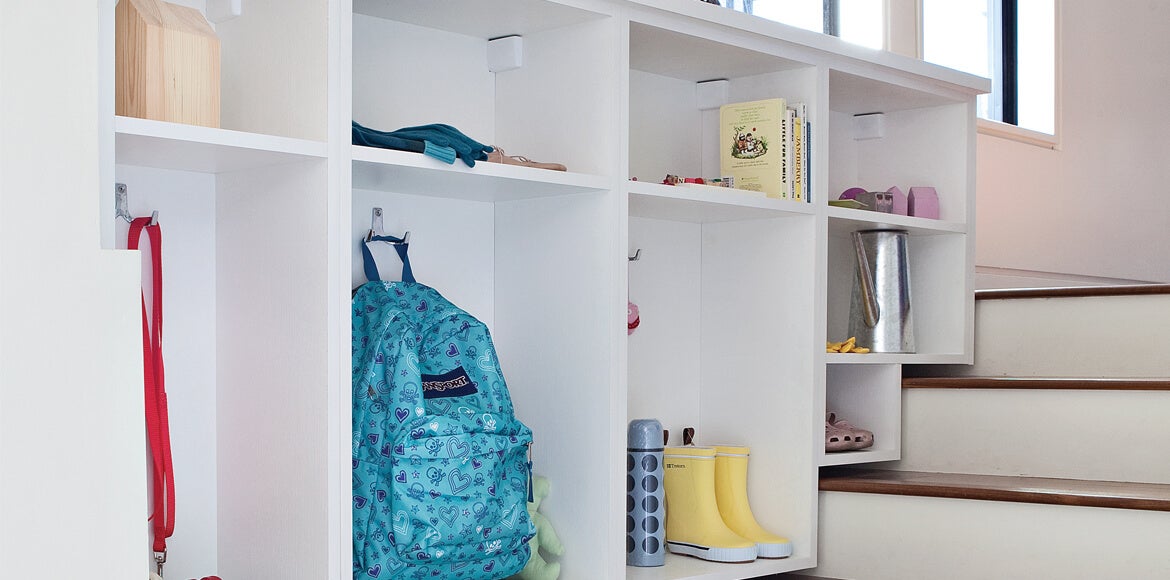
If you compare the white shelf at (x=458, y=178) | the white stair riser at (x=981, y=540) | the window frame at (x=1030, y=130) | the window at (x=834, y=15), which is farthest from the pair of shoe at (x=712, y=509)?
the window frame at (x=1030, y=130)

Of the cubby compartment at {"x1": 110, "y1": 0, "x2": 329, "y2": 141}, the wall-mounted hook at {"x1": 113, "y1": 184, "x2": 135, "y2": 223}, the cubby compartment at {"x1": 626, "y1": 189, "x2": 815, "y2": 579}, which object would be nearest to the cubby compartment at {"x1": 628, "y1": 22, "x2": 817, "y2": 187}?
the cubby compartment at {"x1": 626, "y1": 189, "x2": 815, "y2": 579}

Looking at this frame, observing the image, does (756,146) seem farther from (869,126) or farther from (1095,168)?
(1095,168)

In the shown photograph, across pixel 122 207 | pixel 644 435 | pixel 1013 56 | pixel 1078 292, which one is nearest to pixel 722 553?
pixel 644 435

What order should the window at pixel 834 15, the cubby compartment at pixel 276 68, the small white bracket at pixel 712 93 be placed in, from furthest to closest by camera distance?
the window at pixel 834 15
the small white bracket at pixel 712 93
the cubby compartment at pixel 276 68

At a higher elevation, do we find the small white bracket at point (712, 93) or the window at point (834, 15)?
the window at point (834, 15)

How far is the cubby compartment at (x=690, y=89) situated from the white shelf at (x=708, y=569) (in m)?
0.80

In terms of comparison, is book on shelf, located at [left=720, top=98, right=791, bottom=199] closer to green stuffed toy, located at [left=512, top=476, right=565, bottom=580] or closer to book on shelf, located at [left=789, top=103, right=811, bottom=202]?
book on shelf, located at [left=789, top=103, right=811, bottom=202]

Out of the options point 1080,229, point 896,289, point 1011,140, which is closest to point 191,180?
point 896,289

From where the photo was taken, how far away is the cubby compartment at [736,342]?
2.36m

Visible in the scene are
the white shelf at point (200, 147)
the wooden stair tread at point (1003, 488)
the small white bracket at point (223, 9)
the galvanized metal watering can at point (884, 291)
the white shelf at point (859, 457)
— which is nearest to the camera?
the white shelf at point (200, 147)

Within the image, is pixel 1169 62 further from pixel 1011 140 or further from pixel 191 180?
pixel 191 180

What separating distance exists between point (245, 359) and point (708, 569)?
95 cm

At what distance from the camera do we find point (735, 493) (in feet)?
7.75

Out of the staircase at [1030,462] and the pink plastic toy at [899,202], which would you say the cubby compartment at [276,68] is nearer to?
the staircase at [1030,462]
